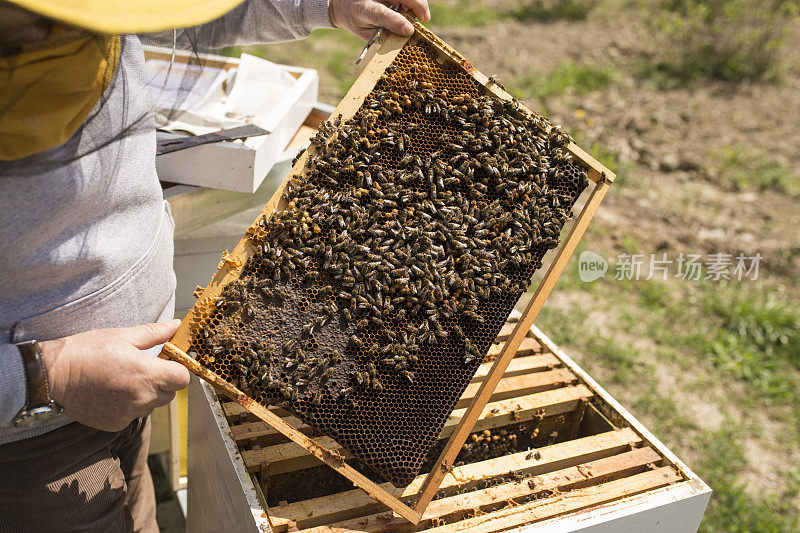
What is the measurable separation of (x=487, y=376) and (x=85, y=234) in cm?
142

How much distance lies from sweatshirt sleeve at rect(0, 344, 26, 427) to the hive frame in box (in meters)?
0.43

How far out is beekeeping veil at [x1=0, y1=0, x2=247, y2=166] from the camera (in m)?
1.35

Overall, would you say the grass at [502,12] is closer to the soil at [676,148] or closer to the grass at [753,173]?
the soil at [676,148]

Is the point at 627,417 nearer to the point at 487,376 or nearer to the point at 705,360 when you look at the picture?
the point at 487,376

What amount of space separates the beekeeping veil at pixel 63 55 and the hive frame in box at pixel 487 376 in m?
0.62

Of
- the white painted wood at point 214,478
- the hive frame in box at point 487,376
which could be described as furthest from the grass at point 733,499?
the white painted wood at point 214,478

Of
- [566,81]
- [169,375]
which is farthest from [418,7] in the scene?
[566,81]

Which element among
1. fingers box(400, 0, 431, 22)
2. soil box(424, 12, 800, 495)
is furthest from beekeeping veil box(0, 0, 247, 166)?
soil box(424, 12, 800, 495)

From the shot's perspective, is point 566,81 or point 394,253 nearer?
point 394,253

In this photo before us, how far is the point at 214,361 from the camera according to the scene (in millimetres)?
2117

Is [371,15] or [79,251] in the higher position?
[371,15]

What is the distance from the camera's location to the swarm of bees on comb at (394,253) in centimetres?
217

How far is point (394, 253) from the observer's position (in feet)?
7.72

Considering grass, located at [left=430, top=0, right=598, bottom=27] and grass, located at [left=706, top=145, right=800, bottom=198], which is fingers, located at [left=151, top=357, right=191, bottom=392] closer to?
grass, located at [left=706, top=145, right=800, bottom=198]
